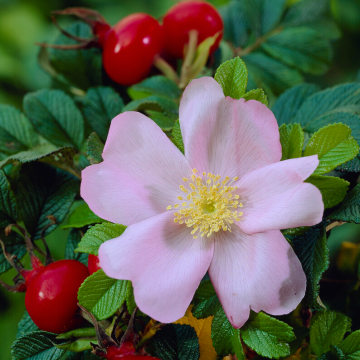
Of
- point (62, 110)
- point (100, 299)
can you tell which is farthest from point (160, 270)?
point (62, 110)

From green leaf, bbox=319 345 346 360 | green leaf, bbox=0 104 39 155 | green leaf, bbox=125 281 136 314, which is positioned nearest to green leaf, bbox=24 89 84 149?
green leaf, bbox=0 104 39 155

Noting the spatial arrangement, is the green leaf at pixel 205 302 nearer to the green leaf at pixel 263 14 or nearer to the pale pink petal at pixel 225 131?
the pale pink petal at pixel 225 131

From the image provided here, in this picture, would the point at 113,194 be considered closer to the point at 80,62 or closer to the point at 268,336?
the point at 268,336

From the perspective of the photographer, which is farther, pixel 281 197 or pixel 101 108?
pixel 101 108

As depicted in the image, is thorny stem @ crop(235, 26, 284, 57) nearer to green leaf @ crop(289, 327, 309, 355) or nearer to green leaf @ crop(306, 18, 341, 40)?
→ green leaf @ crop(306, 18, 341, 40)

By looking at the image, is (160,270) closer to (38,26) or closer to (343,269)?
(343,269)

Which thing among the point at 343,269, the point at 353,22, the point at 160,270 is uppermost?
the point at 160,270

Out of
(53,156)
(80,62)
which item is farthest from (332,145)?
(80,62)
